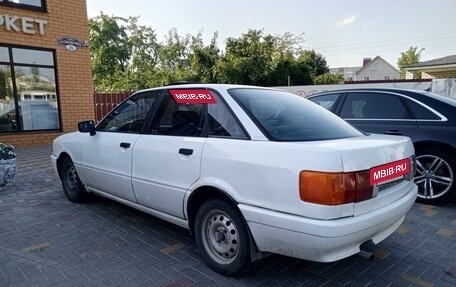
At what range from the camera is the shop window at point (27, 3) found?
9.35 meters

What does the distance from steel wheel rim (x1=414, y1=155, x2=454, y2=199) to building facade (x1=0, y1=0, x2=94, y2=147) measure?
1010cm

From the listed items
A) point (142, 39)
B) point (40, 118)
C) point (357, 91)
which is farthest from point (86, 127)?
point (142, 39)

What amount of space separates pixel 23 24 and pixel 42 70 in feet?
4.52

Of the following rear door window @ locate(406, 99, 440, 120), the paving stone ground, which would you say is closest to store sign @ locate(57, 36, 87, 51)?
the paving stone ground

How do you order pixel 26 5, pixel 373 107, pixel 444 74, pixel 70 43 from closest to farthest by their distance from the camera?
pixel 373 107
pixel 26 5
pixel 70 43
pixel 444 74

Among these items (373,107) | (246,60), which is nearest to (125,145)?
(373,107)

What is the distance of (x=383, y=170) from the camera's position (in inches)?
98.3

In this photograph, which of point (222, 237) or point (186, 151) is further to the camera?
point (186, 151)

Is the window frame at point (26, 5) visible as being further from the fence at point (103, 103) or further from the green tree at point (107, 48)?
the green tree at point (107, 48)

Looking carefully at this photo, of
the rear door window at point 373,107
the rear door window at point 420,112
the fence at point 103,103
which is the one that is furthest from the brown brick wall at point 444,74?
the fence at point 103,103

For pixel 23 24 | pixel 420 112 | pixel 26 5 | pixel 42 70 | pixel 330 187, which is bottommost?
pixel 330 187

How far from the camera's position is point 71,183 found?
496cm

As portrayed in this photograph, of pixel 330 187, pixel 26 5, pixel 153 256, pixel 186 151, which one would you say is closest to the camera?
pixel 330 187

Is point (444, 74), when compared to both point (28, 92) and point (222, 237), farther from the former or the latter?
point (222, 237)
